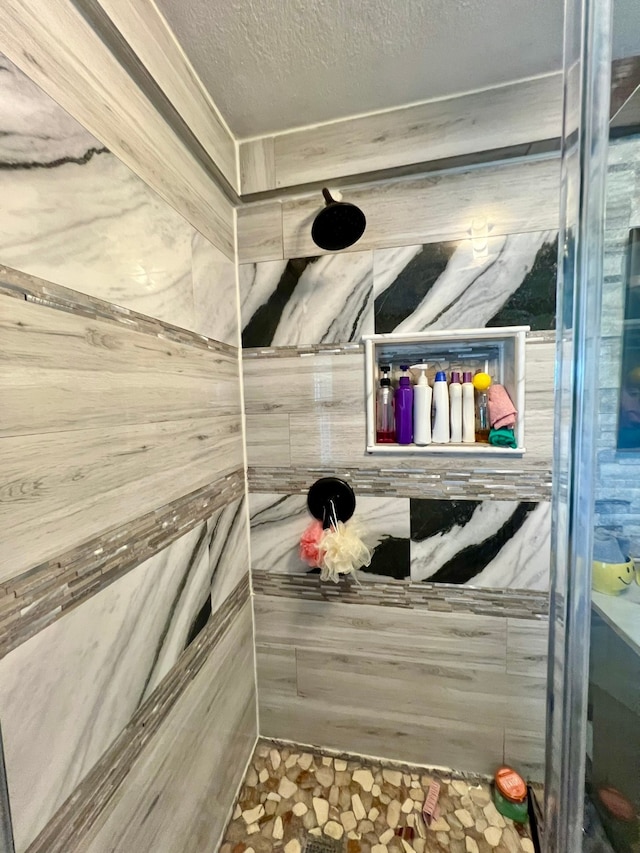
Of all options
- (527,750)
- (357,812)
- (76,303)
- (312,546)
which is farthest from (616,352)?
(357,812)

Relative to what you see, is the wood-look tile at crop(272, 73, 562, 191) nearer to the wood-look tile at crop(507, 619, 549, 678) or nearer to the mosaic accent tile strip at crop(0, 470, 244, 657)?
the mosaic accent tile strip at crop(0, 470, 244, 657)

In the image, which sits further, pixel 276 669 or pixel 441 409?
pixel 276 669

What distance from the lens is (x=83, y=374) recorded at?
60cm

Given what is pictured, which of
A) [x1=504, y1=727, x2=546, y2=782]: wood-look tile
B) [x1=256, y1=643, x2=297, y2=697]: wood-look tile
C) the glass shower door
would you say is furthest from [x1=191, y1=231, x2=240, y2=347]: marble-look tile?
[x1=504, y1=727, x2=546, y2=782]: wood-look tile

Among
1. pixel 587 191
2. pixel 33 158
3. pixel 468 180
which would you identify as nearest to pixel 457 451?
pixel 587 191

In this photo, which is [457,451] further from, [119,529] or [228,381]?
[119,529]

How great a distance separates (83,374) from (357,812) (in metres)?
1.50

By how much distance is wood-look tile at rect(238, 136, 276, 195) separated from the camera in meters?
1.13

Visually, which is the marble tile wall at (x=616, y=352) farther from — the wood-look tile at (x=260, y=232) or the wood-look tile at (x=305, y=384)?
the wood-look tile at (x=260, y=232)

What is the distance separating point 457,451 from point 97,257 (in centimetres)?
103

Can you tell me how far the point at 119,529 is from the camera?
677mm

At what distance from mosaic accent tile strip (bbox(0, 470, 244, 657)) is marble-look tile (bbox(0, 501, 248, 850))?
0.06 ft

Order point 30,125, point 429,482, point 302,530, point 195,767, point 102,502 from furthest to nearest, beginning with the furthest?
point 302,530, point 429,482, point 195,767, point 102,502, point 30,125

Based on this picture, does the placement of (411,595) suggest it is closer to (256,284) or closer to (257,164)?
(256,284)
